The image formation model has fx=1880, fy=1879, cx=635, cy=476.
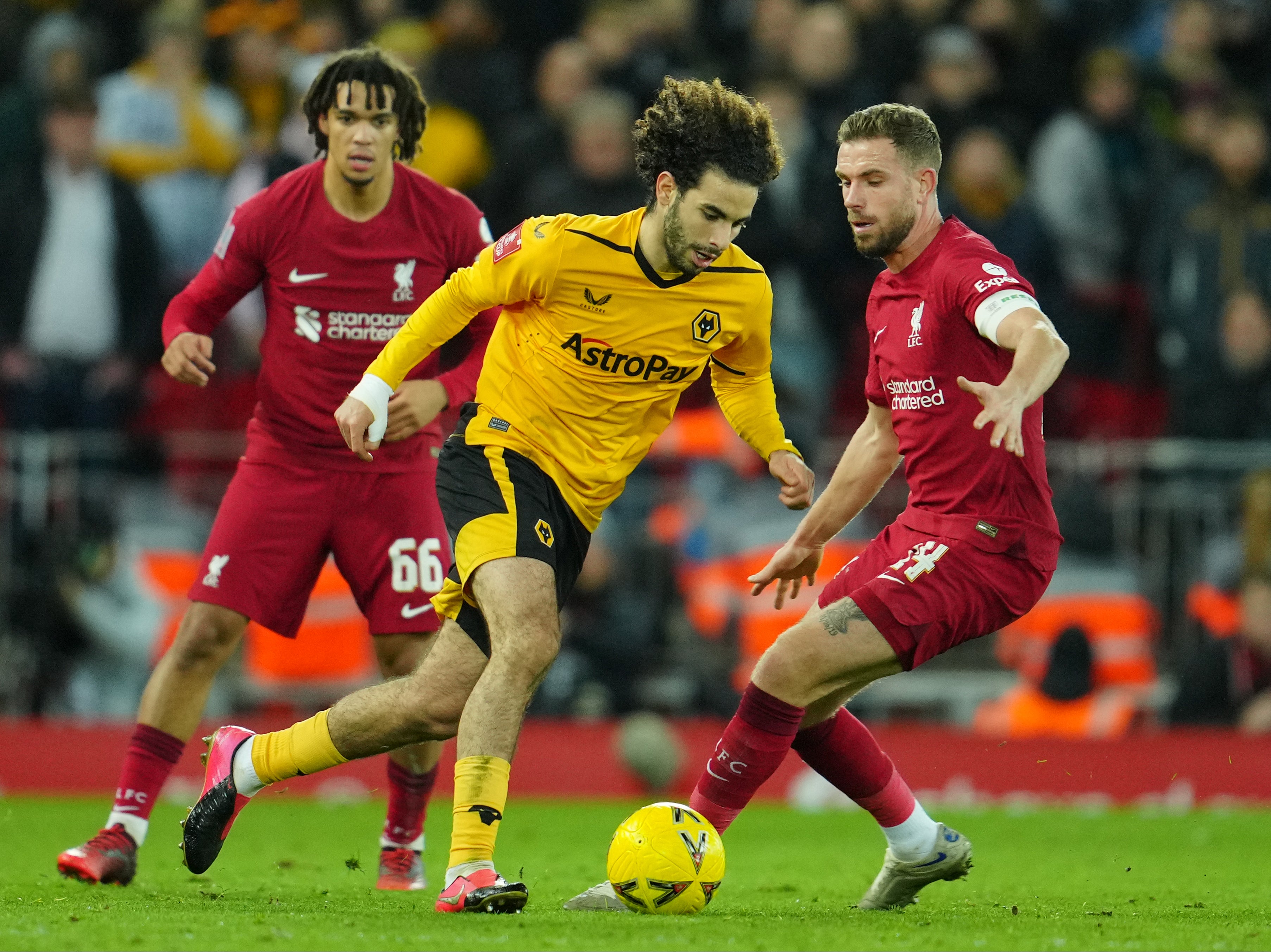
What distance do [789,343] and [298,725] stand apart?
6.89 meters

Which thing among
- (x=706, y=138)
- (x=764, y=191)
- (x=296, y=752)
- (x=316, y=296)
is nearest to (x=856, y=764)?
(x=296, y=752)

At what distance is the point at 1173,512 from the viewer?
37.3 ft

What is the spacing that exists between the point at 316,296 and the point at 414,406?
73cm

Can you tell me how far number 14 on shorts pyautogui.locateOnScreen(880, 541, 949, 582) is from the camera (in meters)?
5.61

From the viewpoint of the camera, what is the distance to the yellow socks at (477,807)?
5.25m

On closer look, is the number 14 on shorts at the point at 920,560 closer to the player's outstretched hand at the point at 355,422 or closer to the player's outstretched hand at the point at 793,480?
the player's outstretched hand at the point at 793,480

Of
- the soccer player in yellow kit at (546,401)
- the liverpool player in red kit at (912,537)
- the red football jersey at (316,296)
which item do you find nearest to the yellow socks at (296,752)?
the soccer player in yellow kit at (546,401)

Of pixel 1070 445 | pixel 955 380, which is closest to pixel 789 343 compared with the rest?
pixel 1070 445

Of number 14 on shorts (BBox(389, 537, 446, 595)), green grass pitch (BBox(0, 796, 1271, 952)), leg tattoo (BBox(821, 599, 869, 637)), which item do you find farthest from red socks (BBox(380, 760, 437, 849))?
leg tattoo (BBox(821, 599, 869, 637))

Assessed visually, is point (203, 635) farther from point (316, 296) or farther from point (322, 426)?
point (316, 296)

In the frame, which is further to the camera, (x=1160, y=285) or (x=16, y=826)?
(x=1160, y=285)

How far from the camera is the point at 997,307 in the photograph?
530 cm

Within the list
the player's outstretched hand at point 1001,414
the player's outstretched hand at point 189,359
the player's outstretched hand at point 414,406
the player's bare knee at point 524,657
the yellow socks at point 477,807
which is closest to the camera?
the player's outstretched hand at point 1001,414

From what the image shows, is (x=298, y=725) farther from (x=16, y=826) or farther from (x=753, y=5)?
(x=753, y=5)
